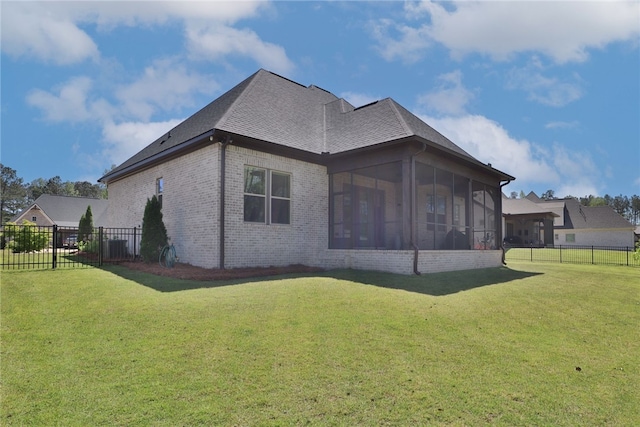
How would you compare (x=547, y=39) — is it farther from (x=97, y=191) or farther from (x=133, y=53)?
(x=97, y=191)

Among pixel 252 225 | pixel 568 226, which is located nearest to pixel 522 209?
pixel 568 226

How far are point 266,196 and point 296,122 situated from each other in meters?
3.80

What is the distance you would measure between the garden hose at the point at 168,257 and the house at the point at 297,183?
0.37 m

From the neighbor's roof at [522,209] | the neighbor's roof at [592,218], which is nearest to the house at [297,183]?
the neighbor's roof at [522,209]

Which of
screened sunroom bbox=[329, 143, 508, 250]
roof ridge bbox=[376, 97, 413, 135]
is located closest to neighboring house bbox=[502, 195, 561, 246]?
screened sunroom bbox=[329, 143, 508, 250]

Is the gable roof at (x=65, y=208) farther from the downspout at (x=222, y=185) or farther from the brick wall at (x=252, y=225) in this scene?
the downspout at (x=222, y=185)

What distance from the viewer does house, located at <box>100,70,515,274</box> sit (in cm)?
1063

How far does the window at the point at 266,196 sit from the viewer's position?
1114 centimetres

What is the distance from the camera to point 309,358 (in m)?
3.99

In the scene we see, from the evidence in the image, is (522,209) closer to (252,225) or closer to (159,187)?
(252,225)

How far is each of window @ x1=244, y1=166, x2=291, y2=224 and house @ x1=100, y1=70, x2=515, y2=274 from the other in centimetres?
3

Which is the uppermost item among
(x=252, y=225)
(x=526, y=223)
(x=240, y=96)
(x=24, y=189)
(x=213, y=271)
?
(x=24, y=189)

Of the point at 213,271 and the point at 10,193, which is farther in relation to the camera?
the point at 10,193

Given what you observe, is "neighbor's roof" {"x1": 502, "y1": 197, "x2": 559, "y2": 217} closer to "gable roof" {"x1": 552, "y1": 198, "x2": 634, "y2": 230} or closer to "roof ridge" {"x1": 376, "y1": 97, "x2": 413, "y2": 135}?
"gable roof" {"x1": 552, "y1": 198, "x2": 634, "y2": 230}
